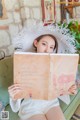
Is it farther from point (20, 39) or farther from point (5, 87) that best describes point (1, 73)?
point (20, 39)

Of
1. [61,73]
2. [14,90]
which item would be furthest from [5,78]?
[61,73]

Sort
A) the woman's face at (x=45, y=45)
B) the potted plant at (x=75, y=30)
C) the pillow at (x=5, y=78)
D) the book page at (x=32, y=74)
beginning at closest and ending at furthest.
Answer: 1. the book page at (x=32, y=74)
2. the woman's face at (x=45, y=45)
3. the pillow at (x=5, y=78)
4. the potted plant at (x=75, y=30)

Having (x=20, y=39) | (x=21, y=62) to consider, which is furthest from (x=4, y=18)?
(x=21, y=62)

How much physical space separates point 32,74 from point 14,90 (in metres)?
0.14

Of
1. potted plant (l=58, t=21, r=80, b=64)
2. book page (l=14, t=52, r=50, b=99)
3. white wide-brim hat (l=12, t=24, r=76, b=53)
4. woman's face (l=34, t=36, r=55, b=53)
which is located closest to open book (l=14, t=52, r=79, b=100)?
book page (l=14, t=52, r=50, b=99)

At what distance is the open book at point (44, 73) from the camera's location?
1196mm

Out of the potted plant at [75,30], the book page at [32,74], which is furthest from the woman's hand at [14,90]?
the potted plant at [75,30]

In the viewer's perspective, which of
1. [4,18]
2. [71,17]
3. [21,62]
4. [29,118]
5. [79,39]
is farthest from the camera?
[71,17]

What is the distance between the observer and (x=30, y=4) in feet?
9.14

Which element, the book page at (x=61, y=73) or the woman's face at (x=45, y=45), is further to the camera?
the woman's face at (x=45, y=45)

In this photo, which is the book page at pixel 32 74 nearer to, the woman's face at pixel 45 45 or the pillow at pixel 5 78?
the woman's face at pixel 45 45

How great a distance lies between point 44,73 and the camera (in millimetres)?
1229

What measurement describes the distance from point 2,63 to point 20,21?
128cm

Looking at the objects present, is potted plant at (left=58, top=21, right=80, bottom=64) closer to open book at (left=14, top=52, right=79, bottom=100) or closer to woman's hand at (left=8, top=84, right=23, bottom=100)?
open book at (left=14, top=52, right=79, bottom=100)
